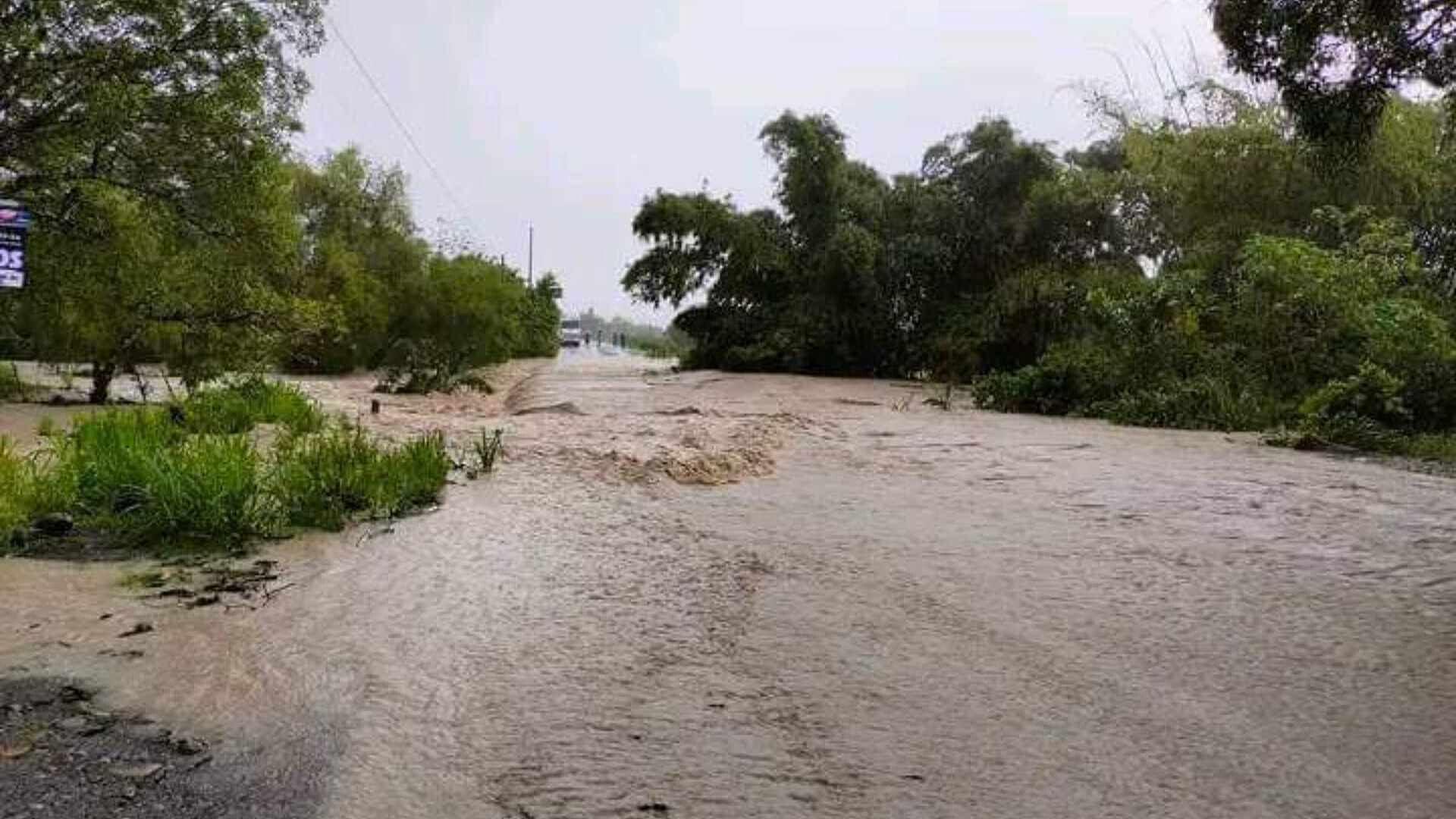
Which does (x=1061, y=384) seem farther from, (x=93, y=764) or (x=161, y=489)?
(x=93, y=764)

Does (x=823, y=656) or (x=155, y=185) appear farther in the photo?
(x=155, y=185)

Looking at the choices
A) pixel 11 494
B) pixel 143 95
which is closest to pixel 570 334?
pixel 143 95

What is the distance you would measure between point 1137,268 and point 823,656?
24.1m

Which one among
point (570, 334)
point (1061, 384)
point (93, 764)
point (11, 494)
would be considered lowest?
point (93, 764)

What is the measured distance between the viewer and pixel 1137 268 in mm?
26688

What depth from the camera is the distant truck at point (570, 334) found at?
3135 inches

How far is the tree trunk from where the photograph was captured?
661 inches

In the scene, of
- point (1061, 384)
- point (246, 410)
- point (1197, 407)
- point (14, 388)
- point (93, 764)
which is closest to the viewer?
point (93, 764)

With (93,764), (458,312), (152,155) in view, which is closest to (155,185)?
(152,155)

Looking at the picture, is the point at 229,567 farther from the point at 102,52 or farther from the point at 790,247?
the point at 790,247

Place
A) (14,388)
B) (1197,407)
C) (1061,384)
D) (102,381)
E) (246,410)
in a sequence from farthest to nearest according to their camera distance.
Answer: (1061,384)
(14,388)
(102,381)
(1197,407)
(246,410)

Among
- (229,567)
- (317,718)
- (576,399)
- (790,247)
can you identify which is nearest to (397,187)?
(790,247)

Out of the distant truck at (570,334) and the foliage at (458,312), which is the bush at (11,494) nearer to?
the foliage at (458,312)

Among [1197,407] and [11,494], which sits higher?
[1197,407]
